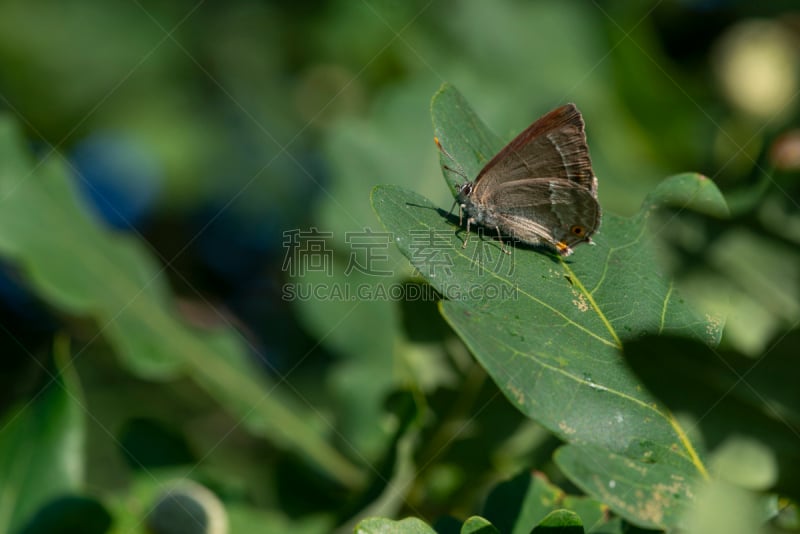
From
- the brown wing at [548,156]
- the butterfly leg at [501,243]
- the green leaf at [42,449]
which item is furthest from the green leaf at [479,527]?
the green leaf at [42,449]

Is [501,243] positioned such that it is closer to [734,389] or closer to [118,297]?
[734,389]

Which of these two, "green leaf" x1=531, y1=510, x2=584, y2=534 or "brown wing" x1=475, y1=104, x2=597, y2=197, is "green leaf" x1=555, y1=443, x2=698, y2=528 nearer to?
"green leaf" x1=531, y1=510, x2=584, y2=534

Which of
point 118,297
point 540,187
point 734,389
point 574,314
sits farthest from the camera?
point 118,297

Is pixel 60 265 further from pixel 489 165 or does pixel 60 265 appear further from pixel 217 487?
pixel 489 165

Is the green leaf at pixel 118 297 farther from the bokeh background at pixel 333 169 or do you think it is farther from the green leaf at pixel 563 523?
the green leaf at pixel 563 523

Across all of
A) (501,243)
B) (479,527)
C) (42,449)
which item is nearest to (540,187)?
(501,243)

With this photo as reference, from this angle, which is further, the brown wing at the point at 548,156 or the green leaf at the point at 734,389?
the brown wing at the point at 548,156
